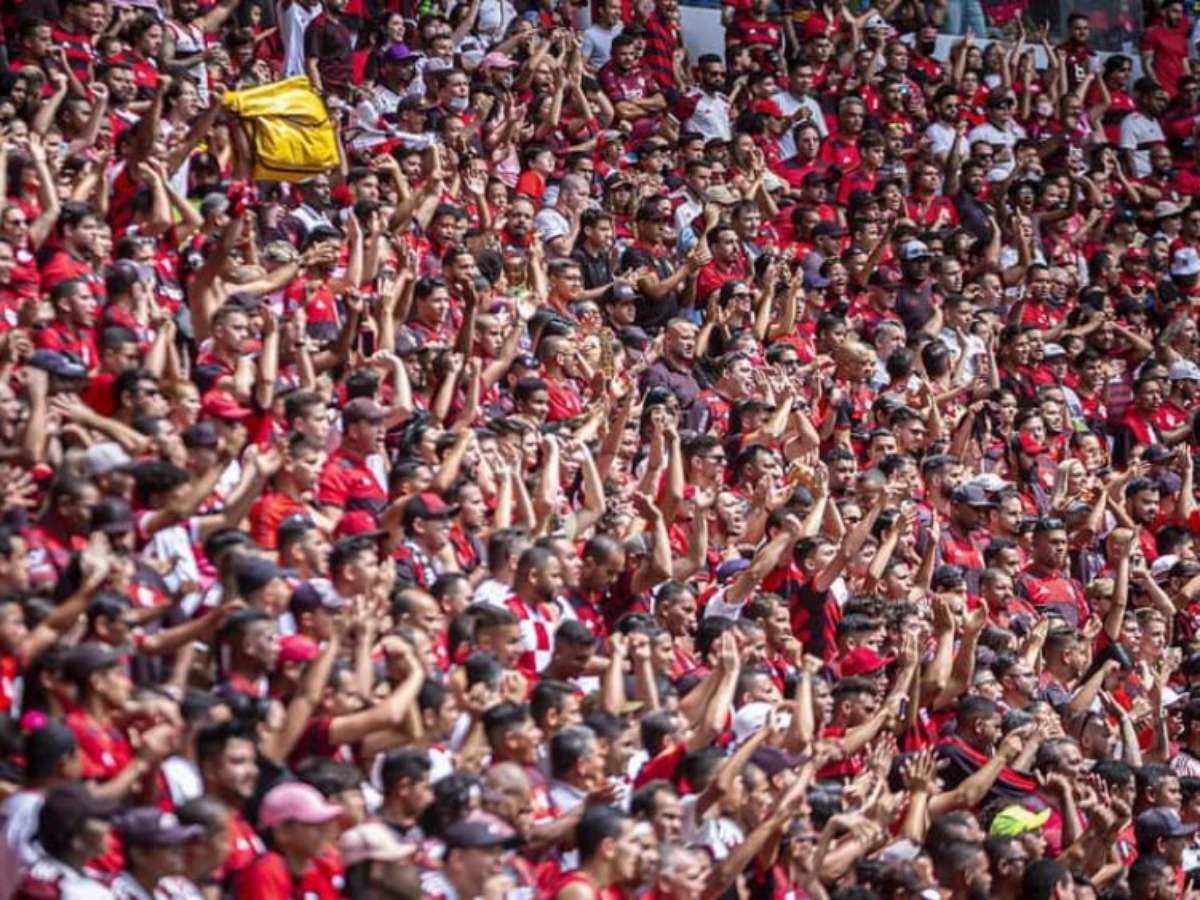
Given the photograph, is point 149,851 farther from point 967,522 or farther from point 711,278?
point 711,278

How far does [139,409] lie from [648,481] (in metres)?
2.84

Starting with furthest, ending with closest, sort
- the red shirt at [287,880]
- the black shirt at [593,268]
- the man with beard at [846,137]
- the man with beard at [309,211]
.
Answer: the man with beard at [846,137], the black shirt at [593,268], the man with beard at [309,211], the red shirt at [287,880]

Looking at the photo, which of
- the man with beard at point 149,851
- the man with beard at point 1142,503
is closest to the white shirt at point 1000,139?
the man with beard at point 1142,503

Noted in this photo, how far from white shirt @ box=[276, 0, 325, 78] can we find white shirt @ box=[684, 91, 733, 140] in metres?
2.67

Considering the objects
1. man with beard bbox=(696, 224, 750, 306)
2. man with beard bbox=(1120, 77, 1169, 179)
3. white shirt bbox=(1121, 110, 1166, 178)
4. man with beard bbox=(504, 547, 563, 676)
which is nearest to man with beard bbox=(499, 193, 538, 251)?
man with beard bbox=(696, 224, 750, 306)

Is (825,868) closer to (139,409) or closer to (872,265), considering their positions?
(139,409)

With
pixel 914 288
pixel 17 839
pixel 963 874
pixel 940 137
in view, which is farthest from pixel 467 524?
pixel 940 137

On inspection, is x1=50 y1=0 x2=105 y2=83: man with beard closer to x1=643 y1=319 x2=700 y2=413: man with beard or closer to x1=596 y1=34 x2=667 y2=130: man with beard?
x1=643 y1=319 x2=700 y2=413: man with beard

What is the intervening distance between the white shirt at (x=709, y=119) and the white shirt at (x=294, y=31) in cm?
267

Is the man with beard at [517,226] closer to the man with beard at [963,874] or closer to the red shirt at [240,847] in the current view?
the man with beard at [963,874]

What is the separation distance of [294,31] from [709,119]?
2.93 meters

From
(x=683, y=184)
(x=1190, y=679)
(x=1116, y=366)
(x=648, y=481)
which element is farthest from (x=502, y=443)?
(x=1116, y=366)

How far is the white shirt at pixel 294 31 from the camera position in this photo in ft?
44.5

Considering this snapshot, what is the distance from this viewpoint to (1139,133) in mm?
17750
